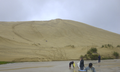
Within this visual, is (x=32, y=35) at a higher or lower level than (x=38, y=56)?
higher

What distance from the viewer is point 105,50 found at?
28312 millimetres

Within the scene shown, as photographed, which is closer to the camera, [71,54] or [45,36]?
→ [71,54]

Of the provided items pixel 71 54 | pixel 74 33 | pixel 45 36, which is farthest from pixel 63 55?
pixel 74 33

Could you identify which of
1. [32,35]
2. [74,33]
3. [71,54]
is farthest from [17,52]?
[74,33]

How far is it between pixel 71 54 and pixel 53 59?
4087 millimetres

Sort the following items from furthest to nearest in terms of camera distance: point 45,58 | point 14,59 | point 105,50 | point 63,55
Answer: point 105,50
point 63,55
point 45,58
point 14,59

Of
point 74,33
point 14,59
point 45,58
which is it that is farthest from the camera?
point 74,33

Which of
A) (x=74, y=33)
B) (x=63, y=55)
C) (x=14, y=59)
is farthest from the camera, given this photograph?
(x=74, y=33)

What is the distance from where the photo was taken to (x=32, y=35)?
132 feet

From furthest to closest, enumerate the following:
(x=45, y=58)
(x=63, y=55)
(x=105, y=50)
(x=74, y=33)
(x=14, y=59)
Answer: (x=74, y=33)
(x=105, y=50)
(x=63, y=55)
(x=45, y=58)
(x=14, y=59)

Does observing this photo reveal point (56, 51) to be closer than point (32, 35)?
Yes

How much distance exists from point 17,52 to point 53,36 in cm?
1813

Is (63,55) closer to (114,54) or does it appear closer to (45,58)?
(45,58)

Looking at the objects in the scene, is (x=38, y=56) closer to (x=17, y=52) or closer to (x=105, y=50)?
(x=17, y=52)
